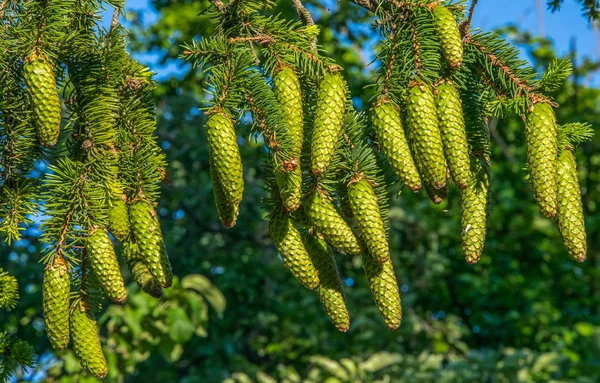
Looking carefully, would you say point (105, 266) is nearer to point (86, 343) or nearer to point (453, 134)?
point (86, 343)

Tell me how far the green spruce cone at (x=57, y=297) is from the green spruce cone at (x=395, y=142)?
0.60 m

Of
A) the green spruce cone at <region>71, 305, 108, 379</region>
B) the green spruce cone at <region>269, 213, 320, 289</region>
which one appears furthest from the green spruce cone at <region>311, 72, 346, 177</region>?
the green spruce cone at <region>71, 305, 108, 379</region>

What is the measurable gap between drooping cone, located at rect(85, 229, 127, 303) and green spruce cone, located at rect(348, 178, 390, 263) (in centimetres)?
42

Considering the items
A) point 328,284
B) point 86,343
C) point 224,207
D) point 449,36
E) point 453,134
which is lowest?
point 86,343

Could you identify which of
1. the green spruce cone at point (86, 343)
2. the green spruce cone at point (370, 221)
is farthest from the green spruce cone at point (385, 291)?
the green spruce cone at point (86, 343)

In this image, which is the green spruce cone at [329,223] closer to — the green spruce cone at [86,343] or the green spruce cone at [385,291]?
the green spruce cone at [385,291]

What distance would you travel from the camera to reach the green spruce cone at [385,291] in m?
1.43

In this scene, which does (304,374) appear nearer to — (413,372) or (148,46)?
(413,372)

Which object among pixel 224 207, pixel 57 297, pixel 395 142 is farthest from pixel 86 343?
pixel 395 142

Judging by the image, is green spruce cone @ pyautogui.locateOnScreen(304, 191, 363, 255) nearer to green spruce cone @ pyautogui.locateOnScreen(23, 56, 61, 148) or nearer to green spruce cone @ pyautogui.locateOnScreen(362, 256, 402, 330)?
green spruce cone @ pyautogui.locateOnScreen(362, 256, 402, 330)

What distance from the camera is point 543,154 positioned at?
1.36 m

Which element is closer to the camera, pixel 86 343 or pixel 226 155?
pixel 226 155

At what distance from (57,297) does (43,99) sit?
1.11ft

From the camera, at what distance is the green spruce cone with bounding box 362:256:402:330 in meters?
1.43
